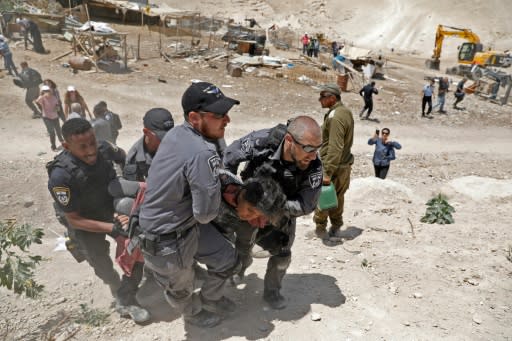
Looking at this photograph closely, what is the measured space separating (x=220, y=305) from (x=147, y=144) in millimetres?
1587

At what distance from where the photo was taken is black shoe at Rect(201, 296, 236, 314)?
2.89 m

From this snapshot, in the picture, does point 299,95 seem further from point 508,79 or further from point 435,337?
point 435,337

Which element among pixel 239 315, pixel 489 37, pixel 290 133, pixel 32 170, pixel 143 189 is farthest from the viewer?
pixel 489 37

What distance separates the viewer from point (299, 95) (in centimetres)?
1459

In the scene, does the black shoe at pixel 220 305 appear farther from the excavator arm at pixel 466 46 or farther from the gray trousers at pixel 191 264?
the excavator arm at pixel 466 46

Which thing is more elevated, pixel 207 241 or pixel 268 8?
pixel 268 8

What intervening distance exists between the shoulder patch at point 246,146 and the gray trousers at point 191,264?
0.61m

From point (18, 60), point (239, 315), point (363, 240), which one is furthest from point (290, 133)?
point (18, 60)

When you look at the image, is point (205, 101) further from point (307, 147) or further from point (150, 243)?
point (150, 243)

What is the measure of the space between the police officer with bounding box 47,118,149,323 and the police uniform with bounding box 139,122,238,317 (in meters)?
0.51

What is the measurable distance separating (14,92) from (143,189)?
37.1 feet

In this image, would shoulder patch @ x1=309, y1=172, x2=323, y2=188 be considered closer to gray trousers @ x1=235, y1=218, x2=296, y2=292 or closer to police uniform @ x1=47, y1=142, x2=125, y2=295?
gray trousers @ x1=235, y1=218, x2=296, y2=292

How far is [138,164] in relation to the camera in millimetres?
3447

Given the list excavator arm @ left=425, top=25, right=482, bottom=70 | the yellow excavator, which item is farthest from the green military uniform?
excavator arm @ left=425, top=25, right=482, bottom=70
